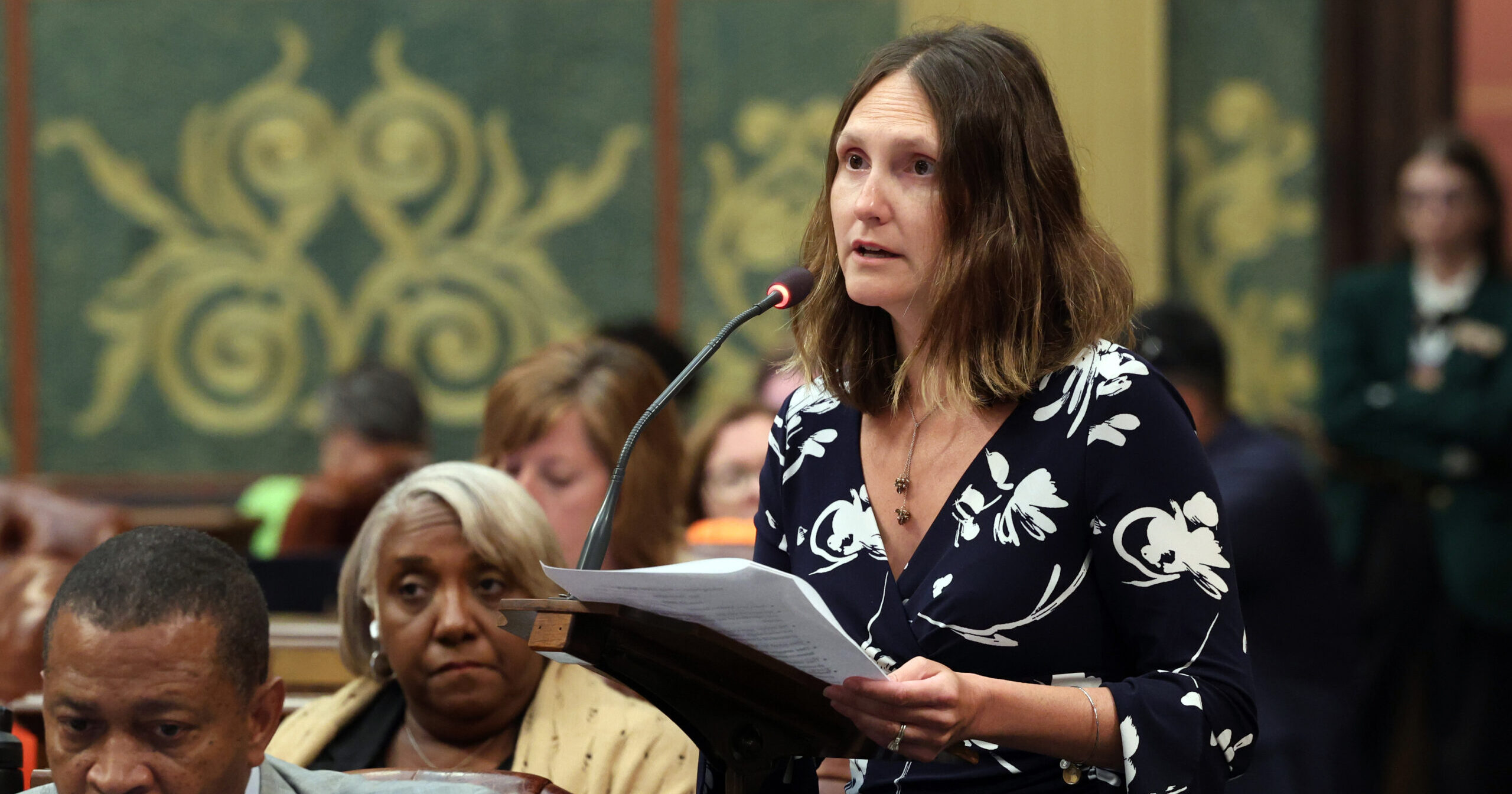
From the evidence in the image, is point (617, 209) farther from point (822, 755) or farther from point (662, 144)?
point (822, 755)

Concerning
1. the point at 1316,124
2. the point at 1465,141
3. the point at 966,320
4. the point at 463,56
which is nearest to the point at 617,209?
the point at 463,56

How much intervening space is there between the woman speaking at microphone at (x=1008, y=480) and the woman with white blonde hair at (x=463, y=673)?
682 millimetres

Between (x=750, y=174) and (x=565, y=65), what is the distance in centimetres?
69

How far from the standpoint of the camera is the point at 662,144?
558cm

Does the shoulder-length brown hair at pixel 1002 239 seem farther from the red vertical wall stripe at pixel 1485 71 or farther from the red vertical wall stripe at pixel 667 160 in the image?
the red vertical wall stripe at pixel 1485 71

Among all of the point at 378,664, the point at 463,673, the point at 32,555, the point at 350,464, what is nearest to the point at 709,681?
the point at 463,673

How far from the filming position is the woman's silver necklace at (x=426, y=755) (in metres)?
2.47

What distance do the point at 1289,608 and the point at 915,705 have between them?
6.94 feet

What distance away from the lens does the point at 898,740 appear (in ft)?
5.11

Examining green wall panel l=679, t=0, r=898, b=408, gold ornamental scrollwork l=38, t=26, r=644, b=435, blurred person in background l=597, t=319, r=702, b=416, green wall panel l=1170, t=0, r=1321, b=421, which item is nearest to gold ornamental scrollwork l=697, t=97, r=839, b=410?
green wall panel l=679, t=0, r=898, b=408

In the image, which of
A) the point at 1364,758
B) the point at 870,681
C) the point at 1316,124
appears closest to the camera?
the point at 870,681

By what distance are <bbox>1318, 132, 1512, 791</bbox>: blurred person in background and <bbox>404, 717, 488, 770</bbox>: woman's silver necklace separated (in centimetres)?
318

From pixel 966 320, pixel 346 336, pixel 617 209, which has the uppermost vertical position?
pixel 966 320

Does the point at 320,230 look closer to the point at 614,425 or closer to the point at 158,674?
the point at 614,425
